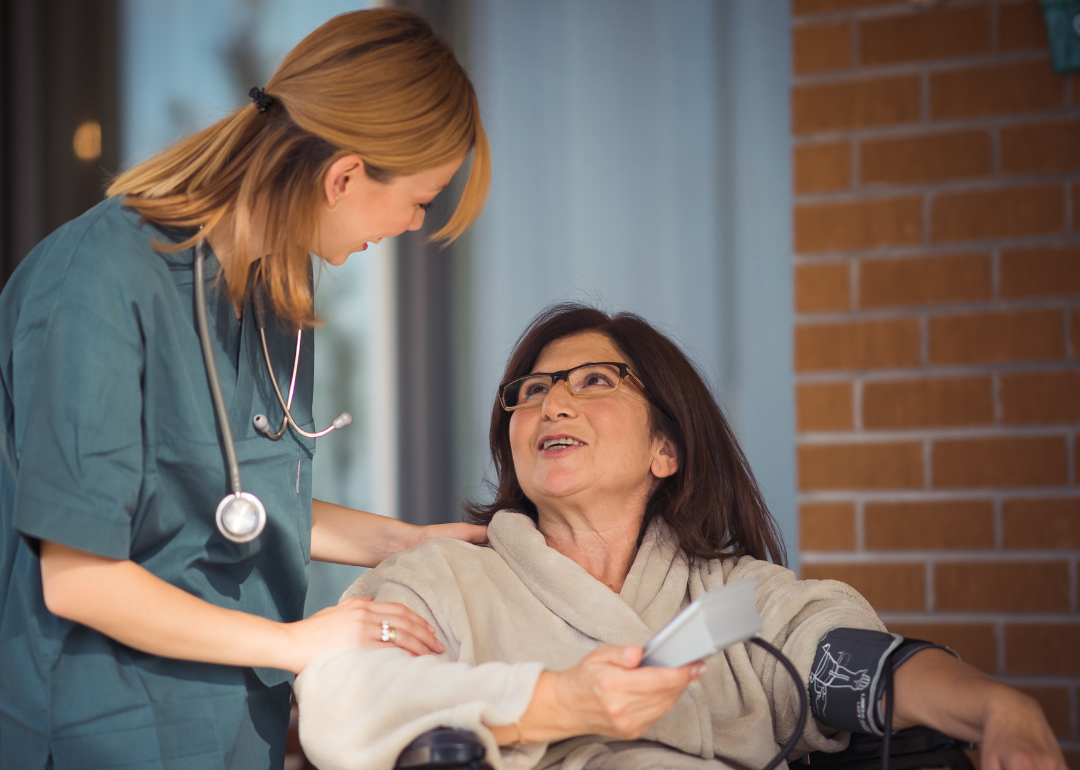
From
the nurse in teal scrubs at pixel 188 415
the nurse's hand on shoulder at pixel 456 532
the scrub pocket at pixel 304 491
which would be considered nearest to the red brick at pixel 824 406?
the nurse's hand on shoulder at pixel 456 532

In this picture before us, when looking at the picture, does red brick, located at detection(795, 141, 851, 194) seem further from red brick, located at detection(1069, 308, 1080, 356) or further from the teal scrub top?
the teal scrub top

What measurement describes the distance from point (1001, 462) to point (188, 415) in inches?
74.5

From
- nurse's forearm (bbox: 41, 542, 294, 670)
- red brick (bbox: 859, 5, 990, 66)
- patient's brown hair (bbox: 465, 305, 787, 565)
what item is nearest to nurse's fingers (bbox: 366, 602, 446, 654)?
nurse's forearm (bbox: 41, 542, 294, 670)

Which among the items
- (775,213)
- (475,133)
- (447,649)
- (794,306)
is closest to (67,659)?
(447,649)

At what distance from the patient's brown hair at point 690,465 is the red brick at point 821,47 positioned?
0.97 m

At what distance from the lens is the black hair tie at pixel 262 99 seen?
131cm

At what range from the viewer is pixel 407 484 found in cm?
284

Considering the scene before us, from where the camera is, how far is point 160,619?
1.15 m

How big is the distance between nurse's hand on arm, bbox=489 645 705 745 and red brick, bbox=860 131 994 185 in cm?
164

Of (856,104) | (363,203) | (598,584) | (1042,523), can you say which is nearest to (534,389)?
(598,584)

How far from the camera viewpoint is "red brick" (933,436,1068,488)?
89.7 inches

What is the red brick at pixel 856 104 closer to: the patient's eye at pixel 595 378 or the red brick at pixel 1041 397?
the red brick at pixel 1041 397

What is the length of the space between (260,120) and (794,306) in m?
1.53

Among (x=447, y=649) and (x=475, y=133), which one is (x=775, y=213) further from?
(x=447, y=649)
